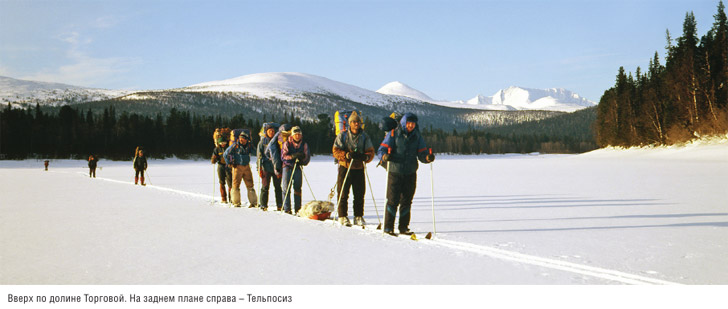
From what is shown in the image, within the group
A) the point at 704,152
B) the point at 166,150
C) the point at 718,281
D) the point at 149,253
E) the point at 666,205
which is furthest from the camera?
the point at 166,150

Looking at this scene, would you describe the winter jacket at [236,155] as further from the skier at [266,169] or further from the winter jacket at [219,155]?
the winter jacket at [219,155]

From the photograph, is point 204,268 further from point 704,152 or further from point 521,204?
point 704,152

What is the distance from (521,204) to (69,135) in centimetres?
9028

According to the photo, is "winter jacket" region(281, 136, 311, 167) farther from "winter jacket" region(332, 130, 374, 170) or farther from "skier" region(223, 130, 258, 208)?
"skier" region(223, 130, 258, 208)

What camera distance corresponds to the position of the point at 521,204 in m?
12.1

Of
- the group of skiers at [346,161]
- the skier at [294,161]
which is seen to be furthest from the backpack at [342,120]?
the skier at [294,161]

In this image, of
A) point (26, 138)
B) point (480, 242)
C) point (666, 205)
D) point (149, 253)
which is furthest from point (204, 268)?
point (26, 138)

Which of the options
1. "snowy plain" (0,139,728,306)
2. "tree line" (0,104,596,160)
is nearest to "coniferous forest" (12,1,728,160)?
"tree line" (0,104,596,160)

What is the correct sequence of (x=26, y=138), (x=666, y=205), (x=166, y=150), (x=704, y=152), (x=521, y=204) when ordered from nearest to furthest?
1. (x=666, y=205)
2. (x=521, y=204)
3. (x=704, y=152)
4. (x=26, y=138)
5. (x=166, y=150)

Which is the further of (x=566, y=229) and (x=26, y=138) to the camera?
(x=26, y=138)

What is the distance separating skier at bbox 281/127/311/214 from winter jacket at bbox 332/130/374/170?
1658mm

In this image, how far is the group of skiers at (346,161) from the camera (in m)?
7.25

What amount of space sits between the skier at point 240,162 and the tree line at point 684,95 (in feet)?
173

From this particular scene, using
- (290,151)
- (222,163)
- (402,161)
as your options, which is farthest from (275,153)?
(402,161)
